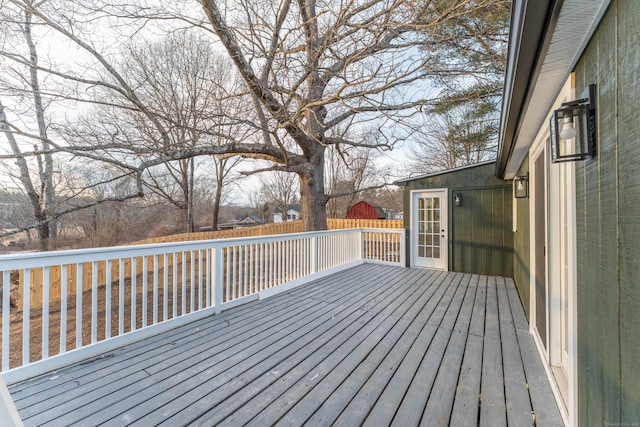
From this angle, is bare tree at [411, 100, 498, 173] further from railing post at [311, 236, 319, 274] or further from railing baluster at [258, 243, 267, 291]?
railing baluster at [258, 243, 267, 291]

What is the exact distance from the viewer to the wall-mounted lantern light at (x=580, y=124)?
115 centimetres

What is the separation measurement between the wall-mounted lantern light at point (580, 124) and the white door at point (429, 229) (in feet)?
16.3

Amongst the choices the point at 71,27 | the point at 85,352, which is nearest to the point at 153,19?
the point at 71,27

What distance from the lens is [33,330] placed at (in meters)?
Answer: 4.72

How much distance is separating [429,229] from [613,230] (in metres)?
5.51

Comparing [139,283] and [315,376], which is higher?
[315,376]

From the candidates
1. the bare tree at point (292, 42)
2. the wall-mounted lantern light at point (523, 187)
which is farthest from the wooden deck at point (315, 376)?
the bare tree at point (292, 42)

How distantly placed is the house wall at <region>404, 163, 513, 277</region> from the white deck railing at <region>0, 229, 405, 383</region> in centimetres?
123

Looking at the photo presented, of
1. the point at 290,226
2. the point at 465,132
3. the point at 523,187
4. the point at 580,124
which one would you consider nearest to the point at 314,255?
the point at 523,187

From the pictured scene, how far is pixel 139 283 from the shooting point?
7098 millimetres

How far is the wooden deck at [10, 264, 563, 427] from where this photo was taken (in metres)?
1.64

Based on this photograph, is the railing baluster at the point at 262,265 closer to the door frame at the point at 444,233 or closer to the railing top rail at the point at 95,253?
the railing top rail at the point at 95,253

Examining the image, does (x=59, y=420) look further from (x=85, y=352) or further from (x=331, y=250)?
(x=331, y=250)

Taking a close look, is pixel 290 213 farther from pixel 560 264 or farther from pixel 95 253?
pixel 560 264
